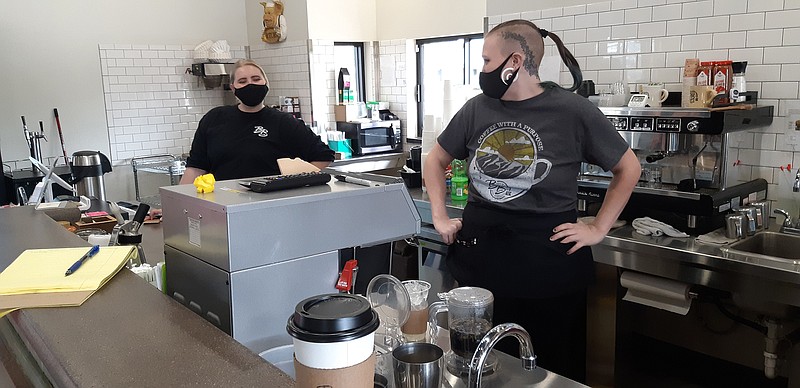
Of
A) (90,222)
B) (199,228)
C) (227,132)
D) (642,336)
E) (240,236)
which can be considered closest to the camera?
(240,236)

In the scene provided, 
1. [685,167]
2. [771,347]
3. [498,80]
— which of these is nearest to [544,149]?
[498,80]

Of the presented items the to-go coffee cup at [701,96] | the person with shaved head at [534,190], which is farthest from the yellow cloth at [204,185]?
the to-go coffee cup at [701,96]

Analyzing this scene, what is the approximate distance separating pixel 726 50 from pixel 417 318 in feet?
7.98

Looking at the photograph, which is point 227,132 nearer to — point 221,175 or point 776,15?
point 221,175

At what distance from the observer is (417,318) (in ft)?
4.75

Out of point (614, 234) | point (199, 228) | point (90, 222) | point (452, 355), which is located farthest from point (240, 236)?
point (614, 234)

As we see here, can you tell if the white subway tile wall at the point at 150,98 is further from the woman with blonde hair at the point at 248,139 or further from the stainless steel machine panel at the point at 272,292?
the stainless steel machine panel at the point at 272,292

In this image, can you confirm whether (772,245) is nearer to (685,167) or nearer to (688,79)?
(685,167)

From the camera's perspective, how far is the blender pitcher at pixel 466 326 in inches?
54.9

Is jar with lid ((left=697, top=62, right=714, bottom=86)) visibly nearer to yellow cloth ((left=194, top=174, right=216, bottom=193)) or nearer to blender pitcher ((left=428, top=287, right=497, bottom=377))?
blender pitcher ((left=428, top=287, right=497, bottom=377))

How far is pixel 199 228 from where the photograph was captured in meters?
1.40

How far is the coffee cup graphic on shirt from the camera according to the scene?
212cm

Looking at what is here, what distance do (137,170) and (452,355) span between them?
15.6 ft

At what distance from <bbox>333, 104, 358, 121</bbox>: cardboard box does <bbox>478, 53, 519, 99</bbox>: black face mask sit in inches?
Answer: 140
